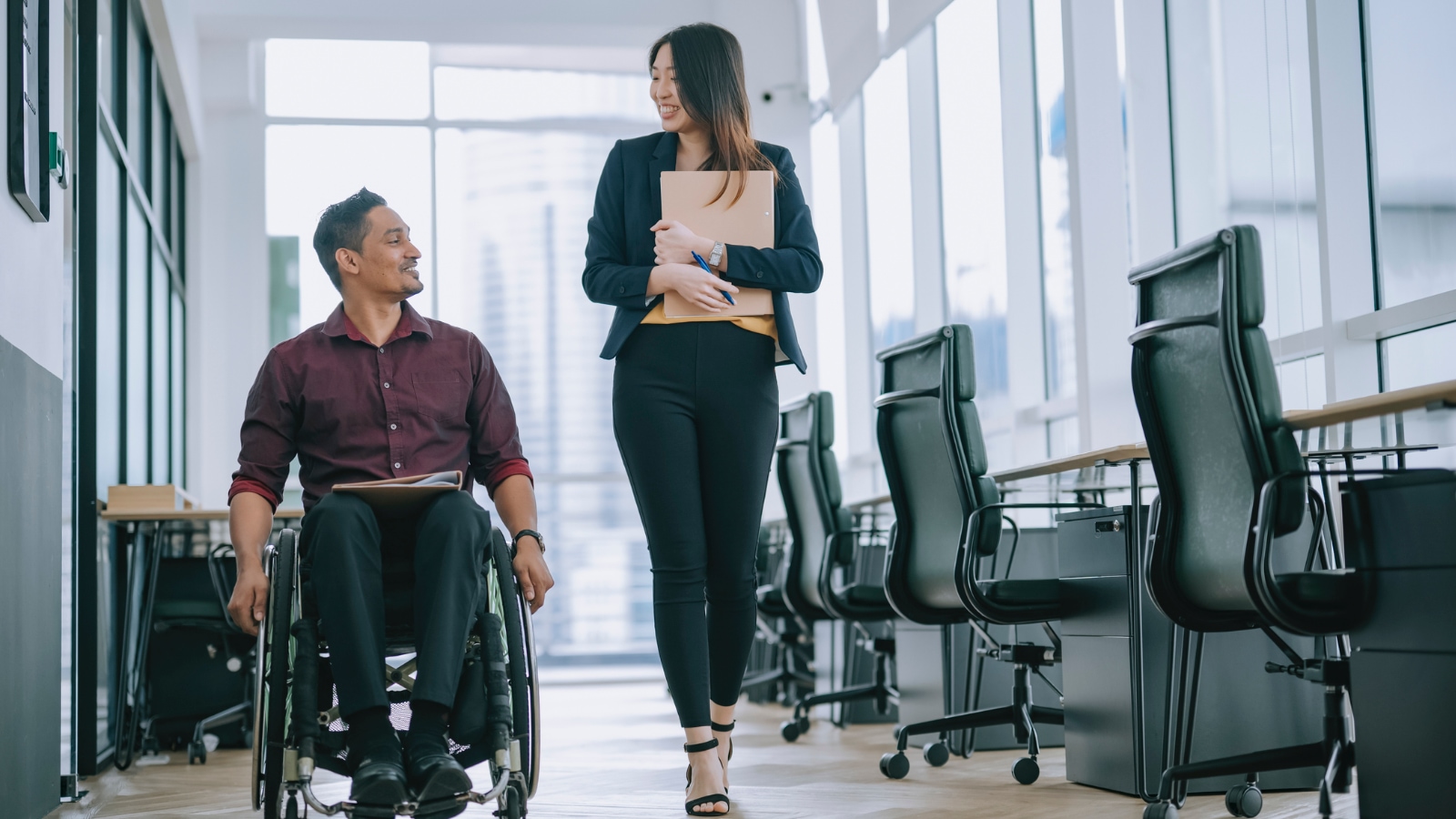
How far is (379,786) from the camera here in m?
1.76

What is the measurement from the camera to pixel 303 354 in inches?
91.2

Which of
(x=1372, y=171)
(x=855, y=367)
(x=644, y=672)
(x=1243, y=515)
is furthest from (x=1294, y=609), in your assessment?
(x=644, y=672)

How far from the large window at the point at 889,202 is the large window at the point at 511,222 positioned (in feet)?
5.24

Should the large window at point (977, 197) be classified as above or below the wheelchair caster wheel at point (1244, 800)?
above

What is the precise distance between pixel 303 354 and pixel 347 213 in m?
0.30

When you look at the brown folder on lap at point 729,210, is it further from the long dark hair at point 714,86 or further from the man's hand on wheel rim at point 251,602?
the man's hand on wheel rim at point 251,602

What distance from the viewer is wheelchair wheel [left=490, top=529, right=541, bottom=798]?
1910 mm

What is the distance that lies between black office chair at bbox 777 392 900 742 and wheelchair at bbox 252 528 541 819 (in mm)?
2033

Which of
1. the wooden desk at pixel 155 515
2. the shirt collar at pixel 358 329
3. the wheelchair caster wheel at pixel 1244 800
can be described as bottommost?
the wheelchair caster wheel at pixel 1244 800

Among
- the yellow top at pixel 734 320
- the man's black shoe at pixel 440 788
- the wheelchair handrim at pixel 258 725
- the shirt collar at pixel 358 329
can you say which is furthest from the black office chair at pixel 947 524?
the wheelchair handrim at pixel 258 725

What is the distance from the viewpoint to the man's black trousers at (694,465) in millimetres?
2410

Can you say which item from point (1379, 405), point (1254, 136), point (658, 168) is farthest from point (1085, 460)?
point (1254, 136)

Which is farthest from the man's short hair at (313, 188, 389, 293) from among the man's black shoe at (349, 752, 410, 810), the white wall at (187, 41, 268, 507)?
the white wall at (187, 41, 268, 507)

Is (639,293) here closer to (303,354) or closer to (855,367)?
(303,354)
